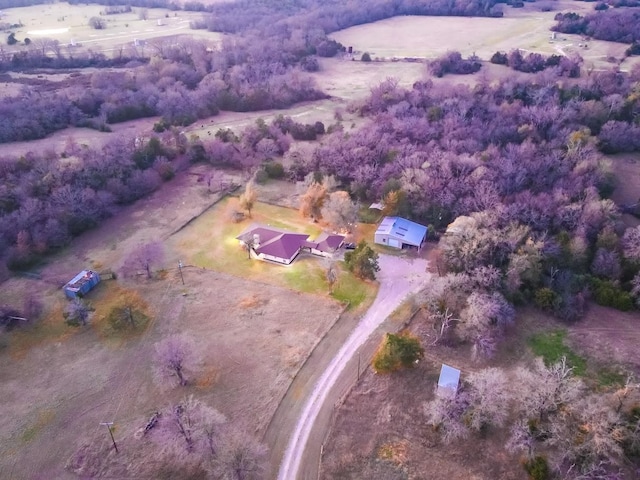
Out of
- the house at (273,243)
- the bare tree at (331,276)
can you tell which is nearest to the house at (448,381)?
the bare tree at (331,276)

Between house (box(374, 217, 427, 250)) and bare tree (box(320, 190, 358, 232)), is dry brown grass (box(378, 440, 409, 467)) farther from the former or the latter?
bare tree (box(320, 190, 358, 232))

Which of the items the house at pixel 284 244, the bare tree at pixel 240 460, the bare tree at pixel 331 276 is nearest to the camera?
the bare tree at pixel 240 460

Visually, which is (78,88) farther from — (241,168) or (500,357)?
(500,357)

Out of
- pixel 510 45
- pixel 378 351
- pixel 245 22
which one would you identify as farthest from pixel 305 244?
pixel 245 22

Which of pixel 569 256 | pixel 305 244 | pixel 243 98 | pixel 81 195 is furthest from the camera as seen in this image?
pixel 243 98

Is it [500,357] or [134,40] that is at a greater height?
[134,40]

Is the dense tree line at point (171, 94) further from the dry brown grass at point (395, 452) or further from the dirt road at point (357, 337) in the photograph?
the dry brown grass at point (395, 452)

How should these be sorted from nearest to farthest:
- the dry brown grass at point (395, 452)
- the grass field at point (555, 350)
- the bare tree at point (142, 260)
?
1. the dry brown grass at point (395, 452)
2. the grass field at point (555, 350)
3. the bare tree at point (142, 260)
